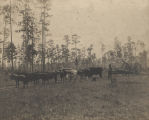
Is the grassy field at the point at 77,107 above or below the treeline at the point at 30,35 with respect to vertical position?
below

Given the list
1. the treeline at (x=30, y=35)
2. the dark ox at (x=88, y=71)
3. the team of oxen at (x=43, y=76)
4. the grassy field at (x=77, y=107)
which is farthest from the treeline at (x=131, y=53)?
the grassy field at (x=77, y=107)

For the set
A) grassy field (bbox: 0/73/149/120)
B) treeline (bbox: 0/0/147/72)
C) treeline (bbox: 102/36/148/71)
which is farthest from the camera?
treeline (bbox: 0/0/147/72)

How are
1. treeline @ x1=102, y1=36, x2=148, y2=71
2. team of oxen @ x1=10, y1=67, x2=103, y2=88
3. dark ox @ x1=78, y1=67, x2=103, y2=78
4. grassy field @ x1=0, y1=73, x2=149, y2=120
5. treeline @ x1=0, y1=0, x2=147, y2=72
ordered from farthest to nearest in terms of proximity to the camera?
treeline @ x1=0, y1=0, x2=147, y2=72 → dark ox @ x1=78, y1=67, x2=103, y2=78 → treeline @ x1=102, y1=36, x2=148, y2=71 → team of oxen @ x1=10, y1=67, x2=103, y2=88 → grassy field @ x1=0, y1=73, x2=149, y2=120

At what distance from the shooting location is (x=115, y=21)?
33.2 feet

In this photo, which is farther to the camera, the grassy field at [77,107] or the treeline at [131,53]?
the treeline at [131,53]

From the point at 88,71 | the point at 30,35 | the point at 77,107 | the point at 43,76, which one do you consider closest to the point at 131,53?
the point at 30,35

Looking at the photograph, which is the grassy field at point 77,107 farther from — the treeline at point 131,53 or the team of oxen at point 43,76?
the treeline at point 131,53

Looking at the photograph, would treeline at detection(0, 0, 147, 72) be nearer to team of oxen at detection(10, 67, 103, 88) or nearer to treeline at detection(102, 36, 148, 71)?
treeline at detection(102, 36, 148, 71)

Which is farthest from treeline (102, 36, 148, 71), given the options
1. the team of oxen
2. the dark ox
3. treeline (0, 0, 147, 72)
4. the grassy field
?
the grassy field

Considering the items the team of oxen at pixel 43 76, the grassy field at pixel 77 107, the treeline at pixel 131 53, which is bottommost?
the grassy field at pixel 77 107

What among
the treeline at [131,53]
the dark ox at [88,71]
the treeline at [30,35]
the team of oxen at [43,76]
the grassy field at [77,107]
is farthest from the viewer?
the treeline at [30,35]

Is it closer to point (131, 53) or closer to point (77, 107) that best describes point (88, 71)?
point (77, 107)

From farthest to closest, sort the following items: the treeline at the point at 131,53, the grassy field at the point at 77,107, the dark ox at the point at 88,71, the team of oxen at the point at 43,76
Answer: the dark ox at the point at 88,71, the treeline at the point at 131,53, the team of oxen at the point at 43,76, the grassy field at the point at 77,107

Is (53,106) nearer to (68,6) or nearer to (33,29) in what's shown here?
(68,6)
